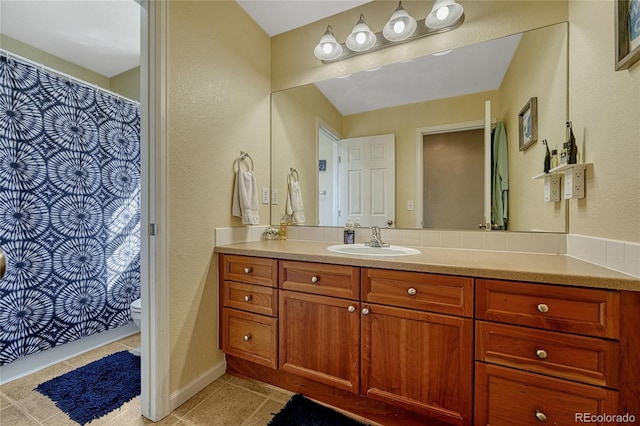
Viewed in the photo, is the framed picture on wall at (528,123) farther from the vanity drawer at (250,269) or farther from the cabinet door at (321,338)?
the vanity drawer at (250,269)

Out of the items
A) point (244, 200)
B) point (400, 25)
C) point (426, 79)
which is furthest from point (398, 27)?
point (244, 200)

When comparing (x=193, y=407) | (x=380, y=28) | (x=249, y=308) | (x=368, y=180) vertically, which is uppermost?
(x=380, y=28)

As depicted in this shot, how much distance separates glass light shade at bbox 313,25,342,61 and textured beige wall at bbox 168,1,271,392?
20.1 inches

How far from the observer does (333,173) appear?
6.38 ft

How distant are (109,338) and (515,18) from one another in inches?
139

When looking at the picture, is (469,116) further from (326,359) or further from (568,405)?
(326,359)

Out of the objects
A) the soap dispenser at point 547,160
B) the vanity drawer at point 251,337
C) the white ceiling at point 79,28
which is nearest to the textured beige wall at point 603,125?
the soap dispenser at point 547,160

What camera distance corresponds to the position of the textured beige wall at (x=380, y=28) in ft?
4.56

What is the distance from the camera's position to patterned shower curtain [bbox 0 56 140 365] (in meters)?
1.64

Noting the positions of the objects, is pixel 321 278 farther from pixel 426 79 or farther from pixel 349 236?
pixel 426 79

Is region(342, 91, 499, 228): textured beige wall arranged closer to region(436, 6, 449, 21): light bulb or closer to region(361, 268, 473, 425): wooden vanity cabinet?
region(436, 6, 449, 21): light bulb

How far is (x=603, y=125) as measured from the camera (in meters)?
1.01

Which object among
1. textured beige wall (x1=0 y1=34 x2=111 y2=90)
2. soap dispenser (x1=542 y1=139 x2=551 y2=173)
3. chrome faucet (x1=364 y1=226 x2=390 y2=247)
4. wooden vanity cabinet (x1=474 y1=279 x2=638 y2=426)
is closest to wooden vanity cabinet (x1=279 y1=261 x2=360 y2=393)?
chrome faucet (x1=364 y1=226 x2=390 y2=247)

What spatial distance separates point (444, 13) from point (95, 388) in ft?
9.59
